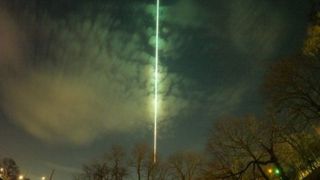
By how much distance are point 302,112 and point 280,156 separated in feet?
52.0

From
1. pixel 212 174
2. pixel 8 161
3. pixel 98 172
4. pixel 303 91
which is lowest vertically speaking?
pixel 212 174

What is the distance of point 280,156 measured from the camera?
40.8 meters

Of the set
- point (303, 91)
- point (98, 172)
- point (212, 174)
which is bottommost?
point (212, 174)

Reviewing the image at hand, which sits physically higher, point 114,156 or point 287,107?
point 114,156

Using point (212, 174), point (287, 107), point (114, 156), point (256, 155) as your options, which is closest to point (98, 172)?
point (114, 156)

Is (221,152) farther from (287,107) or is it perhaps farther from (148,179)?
(148,179)

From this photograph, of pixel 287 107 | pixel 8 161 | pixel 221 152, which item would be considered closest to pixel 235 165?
pixel 221 152

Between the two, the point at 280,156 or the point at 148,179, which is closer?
the point at 280,156

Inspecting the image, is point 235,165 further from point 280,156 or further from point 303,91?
point 303,91

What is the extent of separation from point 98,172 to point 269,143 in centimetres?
3699

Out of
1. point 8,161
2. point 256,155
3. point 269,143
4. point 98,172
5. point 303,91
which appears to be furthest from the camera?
point 8,161

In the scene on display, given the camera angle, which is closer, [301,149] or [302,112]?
[302,112]

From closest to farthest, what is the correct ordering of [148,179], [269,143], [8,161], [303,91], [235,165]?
[303,91]
[269,143]
[235,165]
[148,179]
[8,161]

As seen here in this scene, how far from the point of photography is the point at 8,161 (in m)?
94.5
